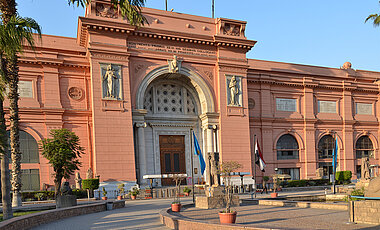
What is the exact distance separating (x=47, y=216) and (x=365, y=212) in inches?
512

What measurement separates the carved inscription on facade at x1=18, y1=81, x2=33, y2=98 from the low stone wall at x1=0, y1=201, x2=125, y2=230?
1362 cm

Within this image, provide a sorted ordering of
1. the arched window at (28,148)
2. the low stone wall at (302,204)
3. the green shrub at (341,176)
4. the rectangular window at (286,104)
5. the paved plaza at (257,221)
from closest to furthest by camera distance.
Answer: the paved plaza at (257,221) → the low stone wall at (302,204) → the arched window at (28,148) → the green shrub at (341,176) → the rectangular window at (286,104)

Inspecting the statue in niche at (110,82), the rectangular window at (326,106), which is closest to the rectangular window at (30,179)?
the statue in niche at (110,82)

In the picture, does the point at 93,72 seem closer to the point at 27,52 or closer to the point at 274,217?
the point at 27,52

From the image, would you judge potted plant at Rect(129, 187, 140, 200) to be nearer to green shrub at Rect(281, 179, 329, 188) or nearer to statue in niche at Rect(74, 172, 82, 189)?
statue in niche at Rect(74, 172, 82, 189)

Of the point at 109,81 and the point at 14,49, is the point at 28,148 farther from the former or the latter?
the point at 14,49

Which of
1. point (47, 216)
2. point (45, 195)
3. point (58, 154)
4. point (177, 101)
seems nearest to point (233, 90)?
point (177, 101)

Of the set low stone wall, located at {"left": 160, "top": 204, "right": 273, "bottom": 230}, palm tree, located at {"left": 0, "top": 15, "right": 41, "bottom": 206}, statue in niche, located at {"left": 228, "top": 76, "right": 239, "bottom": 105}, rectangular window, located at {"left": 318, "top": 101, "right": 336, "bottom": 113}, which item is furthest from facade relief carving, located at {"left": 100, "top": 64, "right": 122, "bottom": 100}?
rectangular window, located at {"left": 318, "top": 101, "right": 336, "bottom": 113}

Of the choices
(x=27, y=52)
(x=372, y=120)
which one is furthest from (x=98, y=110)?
(x=372, y=120)

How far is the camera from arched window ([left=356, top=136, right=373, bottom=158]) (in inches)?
1617

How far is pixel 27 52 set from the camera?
27344mm

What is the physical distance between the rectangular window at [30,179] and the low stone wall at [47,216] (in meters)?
10.5

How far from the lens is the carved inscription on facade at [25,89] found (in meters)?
27.0

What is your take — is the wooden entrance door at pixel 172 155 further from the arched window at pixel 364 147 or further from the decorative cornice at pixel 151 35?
the arched window at pixel 364 147
